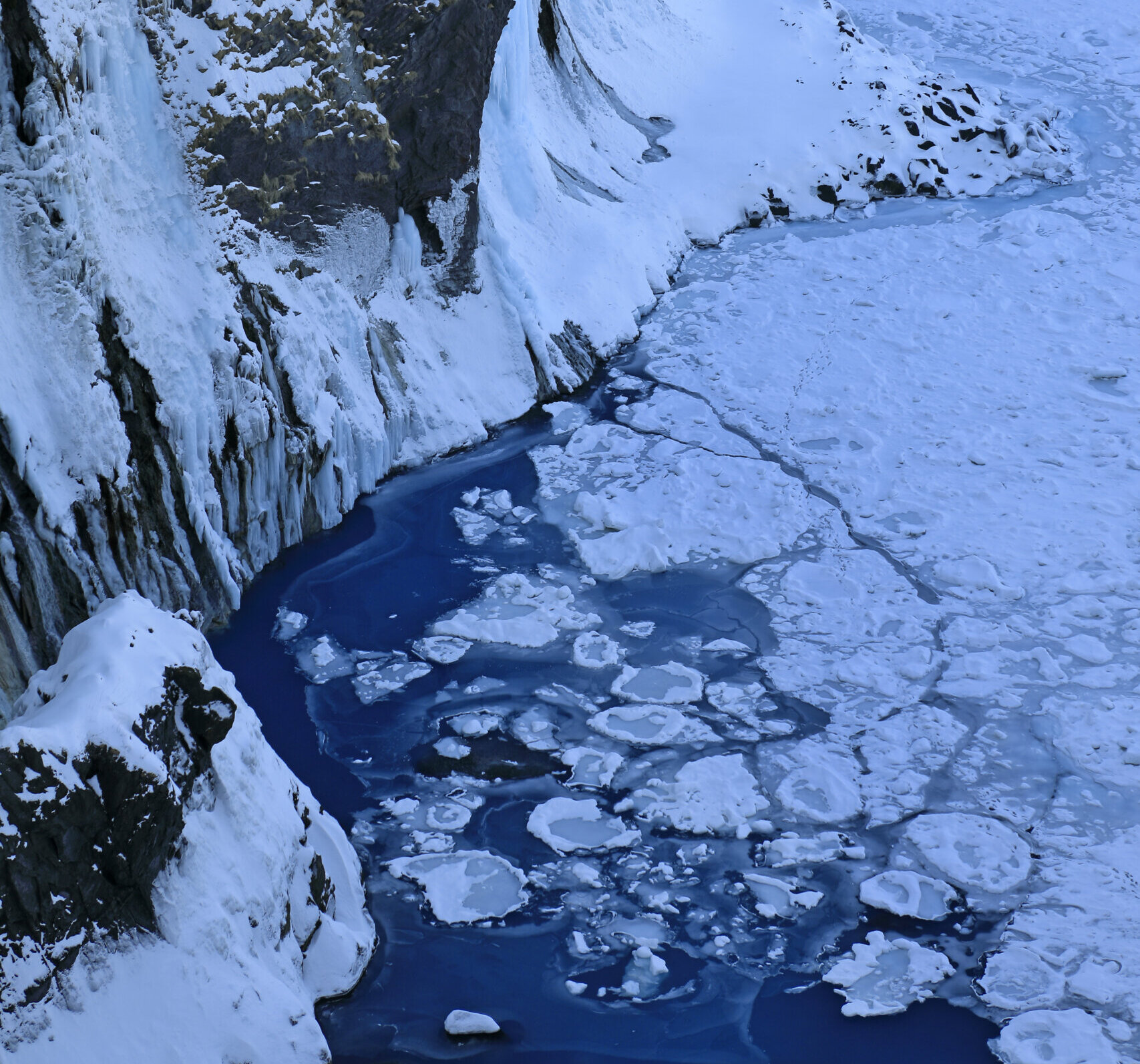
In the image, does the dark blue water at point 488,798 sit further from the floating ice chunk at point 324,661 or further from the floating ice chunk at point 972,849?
the floating ice chunk at point 972,849

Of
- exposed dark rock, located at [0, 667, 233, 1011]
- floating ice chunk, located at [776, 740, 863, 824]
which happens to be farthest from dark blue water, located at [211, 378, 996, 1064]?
exposed dark rock, located at [0, 667, 233, 1011]

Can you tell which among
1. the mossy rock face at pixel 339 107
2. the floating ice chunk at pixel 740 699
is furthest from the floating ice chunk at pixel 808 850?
the mossy rock face at pixel 339 107

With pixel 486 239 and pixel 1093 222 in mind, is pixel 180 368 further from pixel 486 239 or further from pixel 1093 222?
pixel 1093 222

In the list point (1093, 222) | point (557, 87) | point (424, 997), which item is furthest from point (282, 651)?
point (1093, 222)

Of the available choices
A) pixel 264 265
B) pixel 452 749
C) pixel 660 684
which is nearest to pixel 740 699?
pixel 660 684

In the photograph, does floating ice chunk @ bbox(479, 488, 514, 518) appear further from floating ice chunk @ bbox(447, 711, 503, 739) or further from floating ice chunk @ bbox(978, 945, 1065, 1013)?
floating ice chunk @ bbox(978, 945, 1065, 1013)

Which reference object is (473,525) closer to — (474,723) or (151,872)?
(474,723)

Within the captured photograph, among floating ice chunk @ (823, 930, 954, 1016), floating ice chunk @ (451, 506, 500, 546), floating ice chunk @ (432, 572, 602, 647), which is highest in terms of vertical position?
floating ice chunk @ (451, 506, 500, 546)
